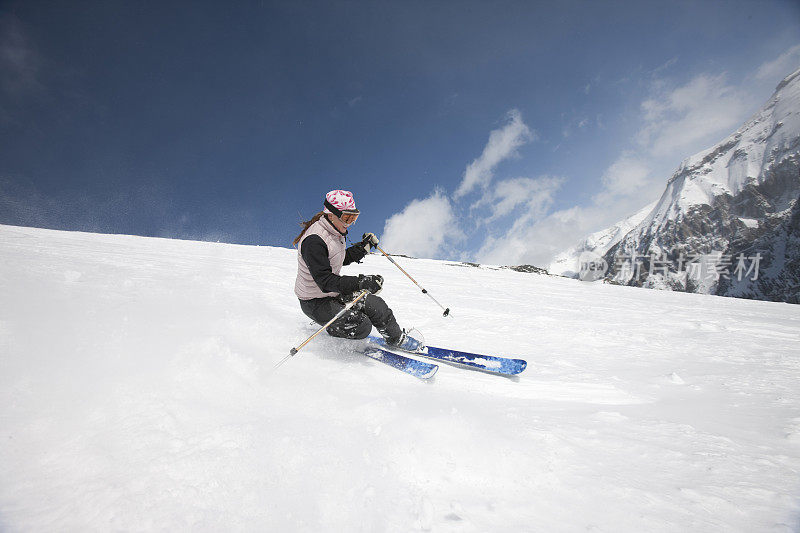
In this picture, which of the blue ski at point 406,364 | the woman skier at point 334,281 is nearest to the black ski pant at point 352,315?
the woman skier at point 334,281

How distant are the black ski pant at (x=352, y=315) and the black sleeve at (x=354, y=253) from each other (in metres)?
0.97

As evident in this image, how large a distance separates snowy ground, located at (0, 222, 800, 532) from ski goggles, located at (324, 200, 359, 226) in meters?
1.86

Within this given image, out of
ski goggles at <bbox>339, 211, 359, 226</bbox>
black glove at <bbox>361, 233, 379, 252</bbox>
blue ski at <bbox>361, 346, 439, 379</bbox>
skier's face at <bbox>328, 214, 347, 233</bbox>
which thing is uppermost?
black glove at <bbox>361, 233, 379, 252</bbox>

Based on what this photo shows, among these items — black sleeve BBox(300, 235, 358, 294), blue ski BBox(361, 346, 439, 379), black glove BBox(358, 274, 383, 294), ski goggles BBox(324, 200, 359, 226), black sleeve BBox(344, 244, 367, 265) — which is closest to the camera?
blue ski BBox(361, 346, 439, 379)

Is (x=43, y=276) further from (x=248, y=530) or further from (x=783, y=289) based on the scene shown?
(x=783, y=289)

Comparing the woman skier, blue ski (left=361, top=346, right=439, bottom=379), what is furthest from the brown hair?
blue ski (left=361, top=346, right=439, bottom=379)

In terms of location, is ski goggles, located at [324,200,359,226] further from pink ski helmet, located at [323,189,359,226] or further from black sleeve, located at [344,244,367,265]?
black sleeve, located at [344,244,367,265]

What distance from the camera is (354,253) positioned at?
5629 millimetres

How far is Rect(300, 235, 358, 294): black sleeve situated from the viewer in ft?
13.8

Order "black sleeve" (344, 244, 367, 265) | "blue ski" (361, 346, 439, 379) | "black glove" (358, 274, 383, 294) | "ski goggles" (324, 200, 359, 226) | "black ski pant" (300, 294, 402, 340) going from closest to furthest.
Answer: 1. "blue ski" (361, 346, 439, 379)
2. "black glove" (358, 274, 383, 294)
3. "ski goggles" (324, 200, 359, 226)
4. "black ski pant" (300, 294, 402, 340)
5. "black sleeve" (344, 244, 367, 265)

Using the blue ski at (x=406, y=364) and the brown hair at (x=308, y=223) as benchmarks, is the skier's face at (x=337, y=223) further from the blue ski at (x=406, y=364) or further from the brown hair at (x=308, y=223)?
the blue ski at (x=406, y=364)

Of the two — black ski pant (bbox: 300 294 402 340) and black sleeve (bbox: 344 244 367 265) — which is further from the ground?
black sleeve (bbox: 344 244 367 265)

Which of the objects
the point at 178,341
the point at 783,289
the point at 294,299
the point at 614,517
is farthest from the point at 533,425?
the point at 783,289

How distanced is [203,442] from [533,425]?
8.72 ft
